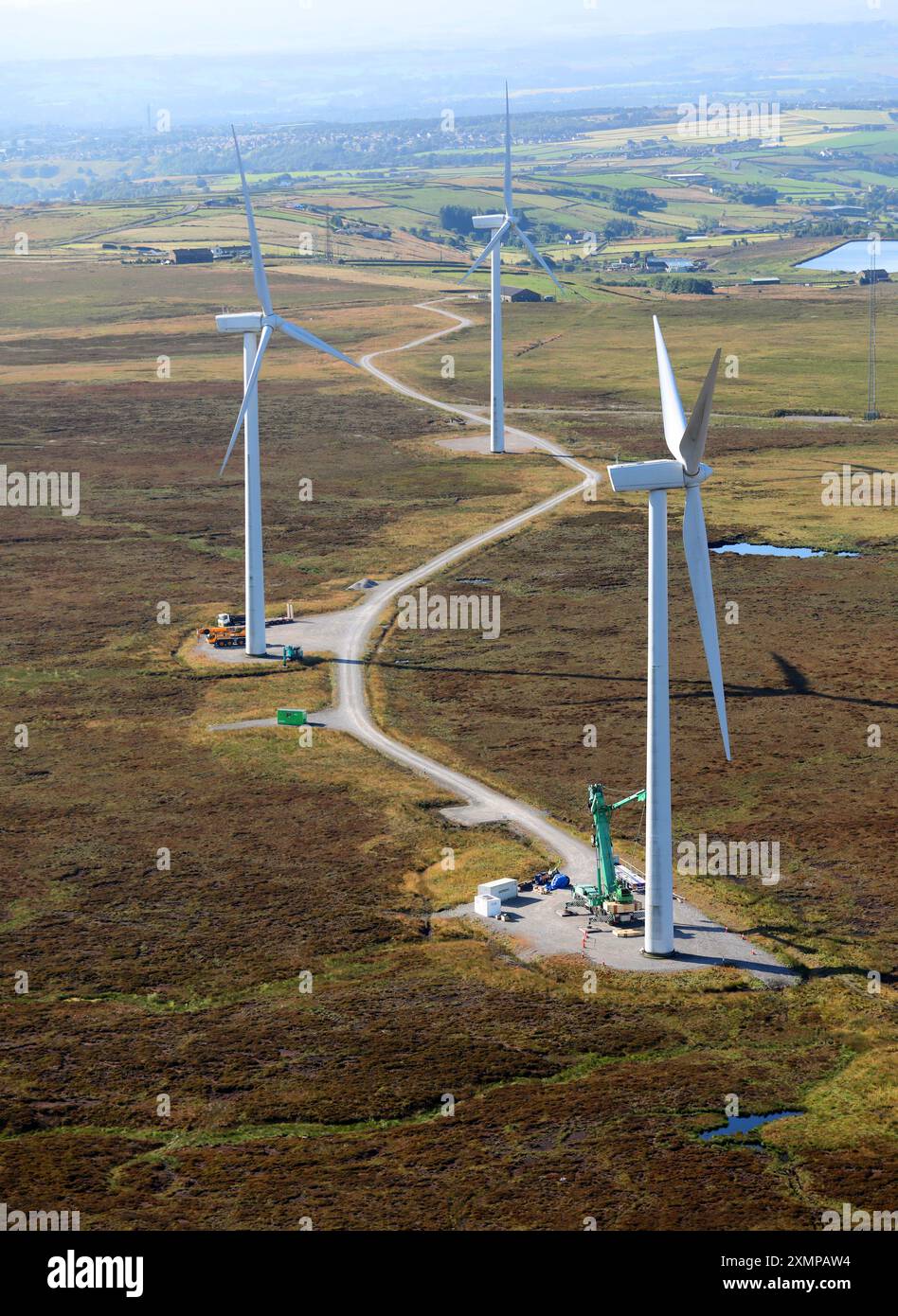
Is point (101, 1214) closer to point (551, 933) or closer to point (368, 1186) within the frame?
point (368, 1186)

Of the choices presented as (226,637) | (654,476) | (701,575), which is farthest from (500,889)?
(226,637)

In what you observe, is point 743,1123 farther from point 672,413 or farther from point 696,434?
point 672,413

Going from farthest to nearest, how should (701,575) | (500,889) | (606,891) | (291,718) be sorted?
(291,718) → (500,889) → (606,891) → (701,575)

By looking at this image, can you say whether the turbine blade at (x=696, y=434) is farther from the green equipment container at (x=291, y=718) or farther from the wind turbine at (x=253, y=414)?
the wind turbine at (x=253, y=414)

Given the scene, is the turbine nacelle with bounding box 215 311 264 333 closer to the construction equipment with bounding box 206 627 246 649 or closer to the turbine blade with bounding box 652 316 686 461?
the construction equipment with bounding box 206 627 246 649

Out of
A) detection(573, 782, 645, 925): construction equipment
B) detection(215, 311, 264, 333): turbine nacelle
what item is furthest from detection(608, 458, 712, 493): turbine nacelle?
detection(215, 311, 264, 333): turbine nacelle

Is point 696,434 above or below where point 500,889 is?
above
